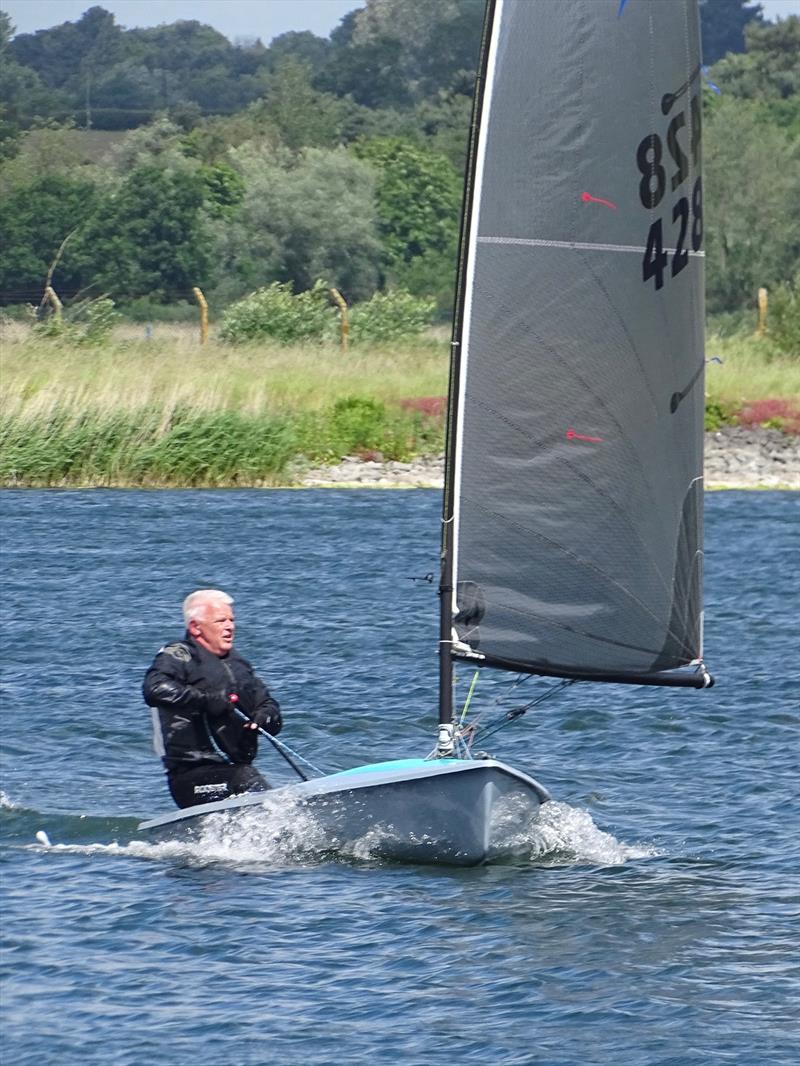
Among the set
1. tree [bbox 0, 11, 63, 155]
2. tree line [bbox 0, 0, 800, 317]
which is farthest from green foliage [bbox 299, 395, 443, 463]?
tree [bbox 0, 11, 63, 155]

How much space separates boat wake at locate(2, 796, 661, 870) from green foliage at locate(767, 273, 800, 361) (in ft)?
96.8

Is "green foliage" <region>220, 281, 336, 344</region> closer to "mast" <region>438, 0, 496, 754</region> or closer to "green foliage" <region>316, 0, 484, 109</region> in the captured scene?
"mast" <region>438, 0, 496, 754</region>

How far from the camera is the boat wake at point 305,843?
9.80 meters

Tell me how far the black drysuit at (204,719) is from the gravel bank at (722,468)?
1991 cm

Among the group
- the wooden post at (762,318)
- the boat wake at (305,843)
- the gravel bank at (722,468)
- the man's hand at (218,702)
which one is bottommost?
the gravel bank at (722,468)

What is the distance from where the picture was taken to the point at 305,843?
32.7ft

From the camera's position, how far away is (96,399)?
91.6ft

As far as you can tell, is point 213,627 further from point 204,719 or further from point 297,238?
point 297,238

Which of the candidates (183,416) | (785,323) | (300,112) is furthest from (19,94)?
(183,416)

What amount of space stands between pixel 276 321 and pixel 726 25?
134214 millimetres

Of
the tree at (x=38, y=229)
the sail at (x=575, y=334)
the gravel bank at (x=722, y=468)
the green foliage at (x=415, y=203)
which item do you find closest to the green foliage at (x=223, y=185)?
the green foliage at (x=415, y=203)

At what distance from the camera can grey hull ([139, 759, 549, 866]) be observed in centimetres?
952

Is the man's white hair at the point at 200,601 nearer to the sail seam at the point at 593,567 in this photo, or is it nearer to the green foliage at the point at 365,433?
the sail seam at the point at 593,567

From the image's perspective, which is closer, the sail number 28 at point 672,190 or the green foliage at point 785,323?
the sail number 28 at point 672,190
